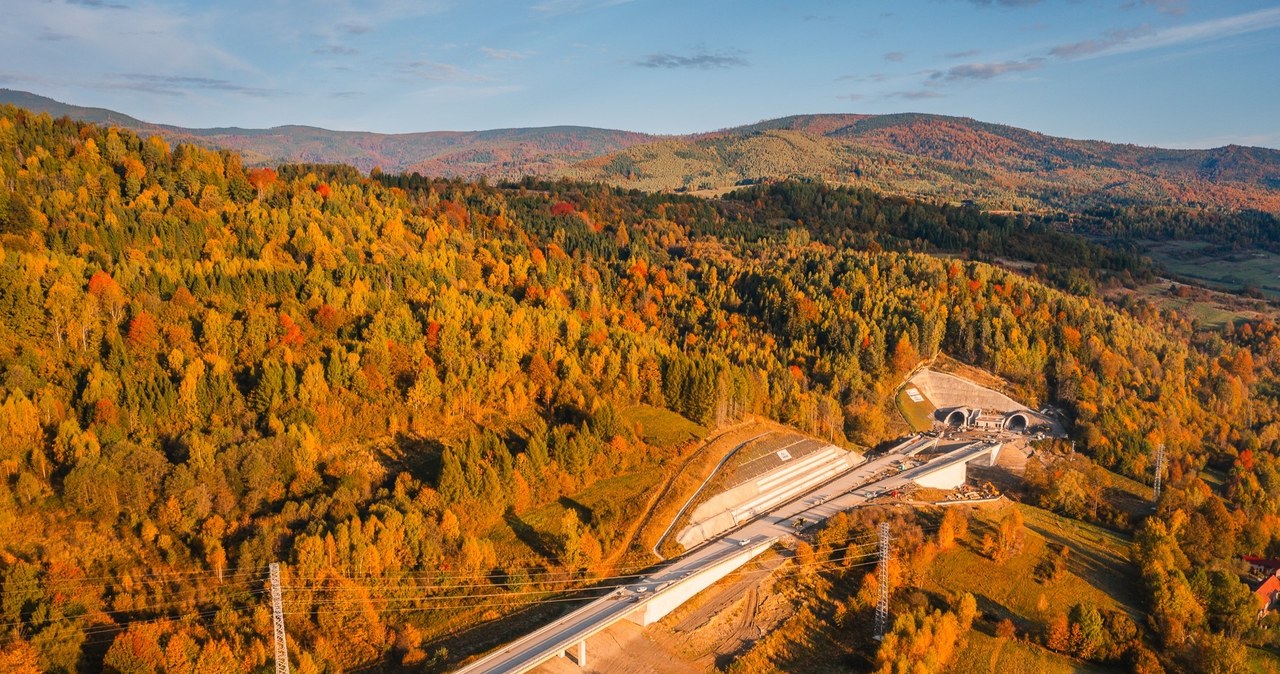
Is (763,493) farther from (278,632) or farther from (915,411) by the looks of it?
(278,632)

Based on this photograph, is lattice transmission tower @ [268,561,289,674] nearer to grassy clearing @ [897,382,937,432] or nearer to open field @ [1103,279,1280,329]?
grassy clearing @ [897,382,937,432]

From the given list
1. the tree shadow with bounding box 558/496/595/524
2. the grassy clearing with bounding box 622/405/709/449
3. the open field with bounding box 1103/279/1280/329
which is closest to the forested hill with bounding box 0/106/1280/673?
the tree shadow with bounding box 558/496/595/524

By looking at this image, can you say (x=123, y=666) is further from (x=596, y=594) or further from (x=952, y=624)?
(x=952, y=624)

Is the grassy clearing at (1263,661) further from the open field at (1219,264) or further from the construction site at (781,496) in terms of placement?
the open field at (1219,264)

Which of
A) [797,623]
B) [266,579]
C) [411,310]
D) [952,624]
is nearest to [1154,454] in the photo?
[952,624]

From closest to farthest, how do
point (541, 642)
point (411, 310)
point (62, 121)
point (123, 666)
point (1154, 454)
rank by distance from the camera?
point (123, 666) → point (541, 642) → point (411, 310) → point (1154, 454) → point (62, 121)
